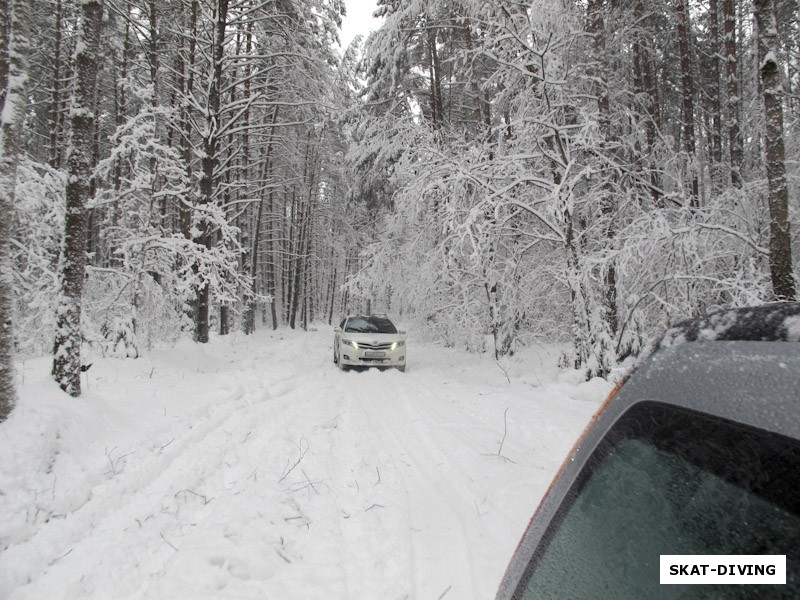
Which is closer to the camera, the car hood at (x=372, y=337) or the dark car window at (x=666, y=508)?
the dark car window at (x=666, y=508)

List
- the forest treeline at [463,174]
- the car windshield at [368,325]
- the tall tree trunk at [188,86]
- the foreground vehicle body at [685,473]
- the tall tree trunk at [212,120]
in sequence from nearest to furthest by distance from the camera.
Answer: the foreground vehicle body at [685,473] → the forest treeline at [463,174] → the tall tree trunk at [188,86] → the tall tree trunk at [212,120] → the car windshield at [368,325]

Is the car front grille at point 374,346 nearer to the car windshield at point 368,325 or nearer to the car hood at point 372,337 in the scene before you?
the car hood at point 372,337

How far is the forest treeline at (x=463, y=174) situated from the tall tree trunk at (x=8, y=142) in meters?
0.02

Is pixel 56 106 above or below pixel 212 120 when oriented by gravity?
above

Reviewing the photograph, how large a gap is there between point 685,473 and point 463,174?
7.86 metres

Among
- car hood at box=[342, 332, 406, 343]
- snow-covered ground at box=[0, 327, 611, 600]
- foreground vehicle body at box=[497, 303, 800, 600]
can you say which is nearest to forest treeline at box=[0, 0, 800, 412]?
snow-covered ground at box=[0, 327, 611, 600]

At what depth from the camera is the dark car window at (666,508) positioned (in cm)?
66

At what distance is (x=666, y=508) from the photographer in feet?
2.80

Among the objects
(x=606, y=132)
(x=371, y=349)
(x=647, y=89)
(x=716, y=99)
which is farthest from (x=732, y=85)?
(x=371, y=349)

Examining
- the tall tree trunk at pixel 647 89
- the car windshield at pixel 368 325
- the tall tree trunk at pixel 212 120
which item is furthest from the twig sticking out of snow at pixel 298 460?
the tall tree trunk at pixel 647 89

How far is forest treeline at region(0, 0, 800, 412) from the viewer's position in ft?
19.4

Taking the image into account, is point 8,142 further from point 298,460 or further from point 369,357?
point 369,357

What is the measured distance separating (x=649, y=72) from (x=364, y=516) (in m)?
14.3

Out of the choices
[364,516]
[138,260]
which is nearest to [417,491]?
[364,516]
